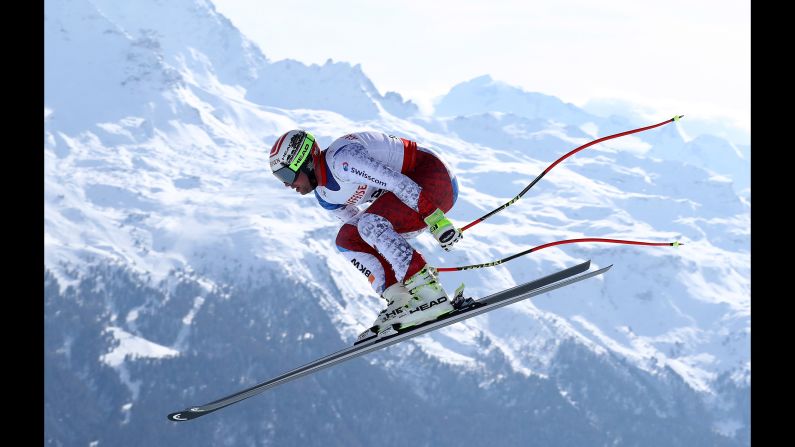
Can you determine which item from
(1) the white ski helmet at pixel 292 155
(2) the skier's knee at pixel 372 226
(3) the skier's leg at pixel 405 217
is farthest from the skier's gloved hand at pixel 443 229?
(1) the white ski helmet at pixel 292 155

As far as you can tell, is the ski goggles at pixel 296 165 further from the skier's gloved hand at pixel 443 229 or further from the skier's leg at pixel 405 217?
the skier's gloved hand at pixel 443 229

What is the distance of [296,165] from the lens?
1425 cm

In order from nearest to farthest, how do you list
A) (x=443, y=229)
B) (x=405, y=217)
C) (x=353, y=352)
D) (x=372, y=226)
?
(x=443, y=229) < (x=353, y=352) < (x=372, y=226) < (x=405, y=217)

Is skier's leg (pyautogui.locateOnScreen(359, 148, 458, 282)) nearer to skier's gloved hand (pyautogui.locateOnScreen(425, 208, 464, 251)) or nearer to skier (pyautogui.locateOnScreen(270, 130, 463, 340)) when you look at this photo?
skier (pyautogui.locateOnScreen(270, 130, 463, 340))

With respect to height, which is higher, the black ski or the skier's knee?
the skier's knee

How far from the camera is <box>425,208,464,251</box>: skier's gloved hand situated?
14070mm

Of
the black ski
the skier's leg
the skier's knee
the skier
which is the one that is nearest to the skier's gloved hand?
the skier

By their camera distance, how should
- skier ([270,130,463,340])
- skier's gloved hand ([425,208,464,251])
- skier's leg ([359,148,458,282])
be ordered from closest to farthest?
skier's gloved hand ([425,208,464,251]) → skier ([270,130,463,340]) → skier's leg ([359,148,458,282])

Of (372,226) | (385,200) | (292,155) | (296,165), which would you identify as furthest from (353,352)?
(292,155)

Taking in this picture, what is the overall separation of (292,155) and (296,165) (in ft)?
0.48

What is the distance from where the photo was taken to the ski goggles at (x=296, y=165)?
14250 millimetres

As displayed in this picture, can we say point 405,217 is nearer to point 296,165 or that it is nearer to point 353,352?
point 296,165
